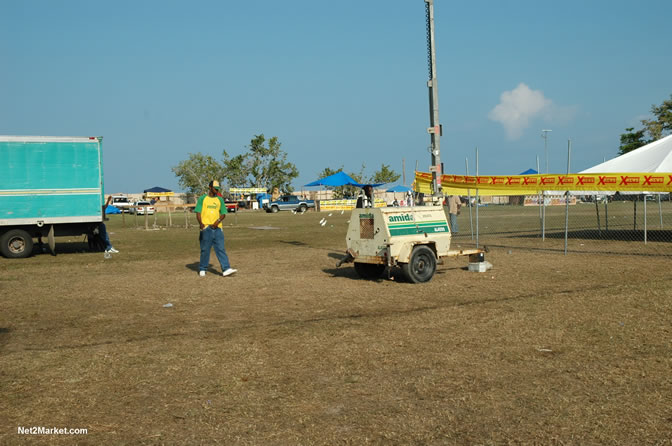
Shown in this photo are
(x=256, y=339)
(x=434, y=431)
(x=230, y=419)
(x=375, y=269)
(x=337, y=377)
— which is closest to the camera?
(x=434, y=431)

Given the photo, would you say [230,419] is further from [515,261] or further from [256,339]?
[515,261]

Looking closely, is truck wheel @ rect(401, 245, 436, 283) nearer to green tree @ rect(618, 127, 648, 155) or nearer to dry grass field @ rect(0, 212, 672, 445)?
dry grass field @ rect(0, 212, 672, 445)

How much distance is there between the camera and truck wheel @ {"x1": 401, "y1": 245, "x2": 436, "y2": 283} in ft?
36.7

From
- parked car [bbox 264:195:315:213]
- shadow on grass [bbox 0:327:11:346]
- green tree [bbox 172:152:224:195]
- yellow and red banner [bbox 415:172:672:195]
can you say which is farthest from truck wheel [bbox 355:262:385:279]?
green tree [bbox 172:152:224:195]

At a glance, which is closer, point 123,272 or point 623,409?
point 623,409

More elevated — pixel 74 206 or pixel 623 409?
pixel 74 206

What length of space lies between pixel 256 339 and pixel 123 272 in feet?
25.9

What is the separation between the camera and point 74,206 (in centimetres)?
1747

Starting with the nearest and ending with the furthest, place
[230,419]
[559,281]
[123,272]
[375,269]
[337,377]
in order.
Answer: [230,419] → [337,377] → [559,281] → [375,269] → [123,272]

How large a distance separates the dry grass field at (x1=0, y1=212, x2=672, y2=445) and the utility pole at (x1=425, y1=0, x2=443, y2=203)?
120 inches

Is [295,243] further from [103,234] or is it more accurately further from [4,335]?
[4,335]

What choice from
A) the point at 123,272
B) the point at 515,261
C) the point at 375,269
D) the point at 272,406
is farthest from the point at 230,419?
the point at 515,261

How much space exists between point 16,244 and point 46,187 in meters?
1.96

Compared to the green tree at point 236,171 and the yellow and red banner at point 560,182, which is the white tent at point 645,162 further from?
the green tree at point 236,171
